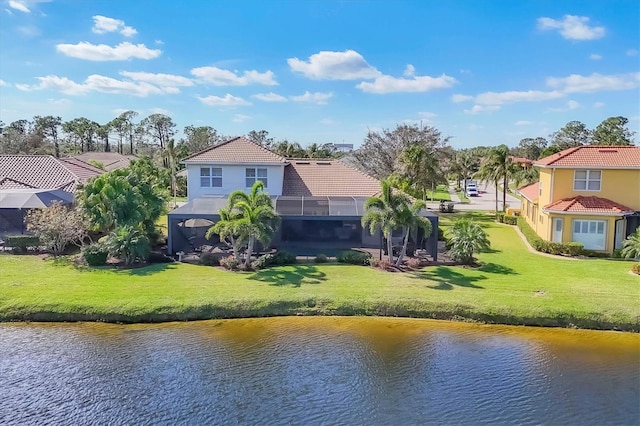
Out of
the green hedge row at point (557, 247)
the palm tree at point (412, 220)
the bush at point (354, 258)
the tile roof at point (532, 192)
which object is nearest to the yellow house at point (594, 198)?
the green hedge row at point (557, 247)

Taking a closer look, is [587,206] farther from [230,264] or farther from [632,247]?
[230,264]

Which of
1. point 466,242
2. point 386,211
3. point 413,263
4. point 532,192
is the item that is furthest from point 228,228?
point 532,192

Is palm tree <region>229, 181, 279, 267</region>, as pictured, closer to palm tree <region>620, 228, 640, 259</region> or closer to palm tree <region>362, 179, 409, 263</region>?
palm tree <region>362, 179, 409, 263</region>

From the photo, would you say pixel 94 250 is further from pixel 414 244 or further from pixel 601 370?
pixel 601 370

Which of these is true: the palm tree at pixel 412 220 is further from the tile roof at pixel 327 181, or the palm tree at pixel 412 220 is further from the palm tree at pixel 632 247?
the palm tree at pixel 632 247

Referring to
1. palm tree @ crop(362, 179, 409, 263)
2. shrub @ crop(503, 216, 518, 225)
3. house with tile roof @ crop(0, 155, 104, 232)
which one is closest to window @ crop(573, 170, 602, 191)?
shrub @ crop(503, 216, 518, 225)

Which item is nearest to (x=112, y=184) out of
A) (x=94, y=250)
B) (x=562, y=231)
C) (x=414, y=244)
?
(x=94, y=250)

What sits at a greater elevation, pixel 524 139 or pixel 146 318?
pixel 524 139
